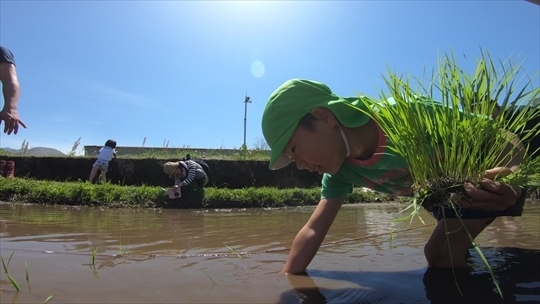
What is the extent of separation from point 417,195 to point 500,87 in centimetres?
54

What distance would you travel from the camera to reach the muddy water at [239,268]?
1.67 meters

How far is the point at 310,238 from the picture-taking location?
7.59 ft

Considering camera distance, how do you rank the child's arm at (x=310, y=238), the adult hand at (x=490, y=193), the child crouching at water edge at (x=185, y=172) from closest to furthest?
1. the adult hand at (x=490, y=193)
2. the child's arm at (x=310, y=238)
3. the child crouching at water edge at (x=185, y=172)

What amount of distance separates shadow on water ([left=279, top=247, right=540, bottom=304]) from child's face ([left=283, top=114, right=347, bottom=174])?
22.4 inches

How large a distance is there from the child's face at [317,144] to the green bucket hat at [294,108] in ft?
0.16

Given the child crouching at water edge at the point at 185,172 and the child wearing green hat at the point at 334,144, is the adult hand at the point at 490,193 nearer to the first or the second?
the child wearing green hat at the point at 334,144

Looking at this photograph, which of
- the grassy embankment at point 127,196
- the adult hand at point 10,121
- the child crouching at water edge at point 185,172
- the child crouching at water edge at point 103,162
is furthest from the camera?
the child crouching at water edge at point 103,162

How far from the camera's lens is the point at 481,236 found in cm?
330

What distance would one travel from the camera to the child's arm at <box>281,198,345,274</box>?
86.0 inches

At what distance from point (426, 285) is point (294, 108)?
101cm

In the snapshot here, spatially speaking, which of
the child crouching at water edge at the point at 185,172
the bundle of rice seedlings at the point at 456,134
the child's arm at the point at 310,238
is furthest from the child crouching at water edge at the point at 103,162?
the bundle of rice seedlings at the point at 456,134

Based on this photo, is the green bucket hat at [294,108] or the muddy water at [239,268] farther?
the green bucket hat at [294,108]

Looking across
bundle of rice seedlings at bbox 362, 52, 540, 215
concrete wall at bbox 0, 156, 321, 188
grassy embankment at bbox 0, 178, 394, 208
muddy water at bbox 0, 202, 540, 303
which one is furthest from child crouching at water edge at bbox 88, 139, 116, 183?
bundle of rice seedlings at bbox 362, 52, 540, 215

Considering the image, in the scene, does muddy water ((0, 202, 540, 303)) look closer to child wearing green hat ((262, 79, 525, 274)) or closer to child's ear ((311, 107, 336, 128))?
child wearing green hat ((262, 79, 525, 274))
